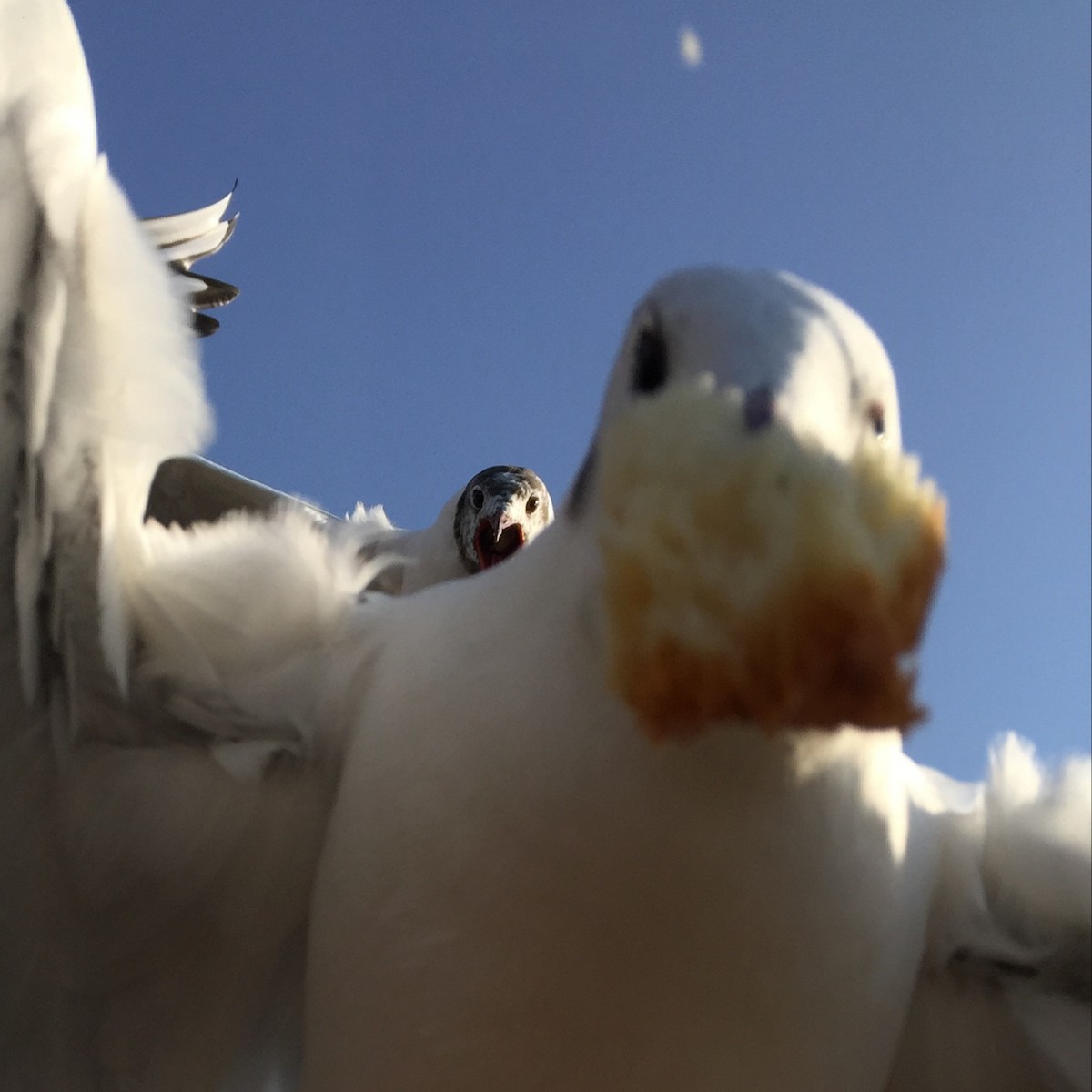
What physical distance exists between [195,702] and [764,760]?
79 cm

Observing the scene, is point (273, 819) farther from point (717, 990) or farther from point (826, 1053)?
point (826, 1053)

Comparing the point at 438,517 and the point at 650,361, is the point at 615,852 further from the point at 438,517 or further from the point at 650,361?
the point at 438,517

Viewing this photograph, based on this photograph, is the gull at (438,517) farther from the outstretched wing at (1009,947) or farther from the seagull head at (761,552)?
the seagull head at (761,552)

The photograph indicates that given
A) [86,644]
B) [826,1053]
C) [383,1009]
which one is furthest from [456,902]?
[86,644]

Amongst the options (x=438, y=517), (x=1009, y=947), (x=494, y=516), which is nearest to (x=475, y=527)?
(x=494, y=516)

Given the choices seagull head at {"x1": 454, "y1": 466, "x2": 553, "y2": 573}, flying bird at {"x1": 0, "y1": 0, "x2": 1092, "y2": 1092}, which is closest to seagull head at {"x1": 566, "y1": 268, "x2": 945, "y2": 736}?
flying bird at {"x1": 0, "y1": 0, "x2": 1092, "y2": 1092}

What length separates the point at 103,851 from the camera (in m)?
1.63

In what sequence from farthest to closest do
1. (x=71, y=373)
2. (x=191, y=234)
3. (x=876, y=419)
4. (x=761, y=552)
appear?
(x=191, y=234), (x=71, y=373), (x=876, y=419), (x=761, y=552)

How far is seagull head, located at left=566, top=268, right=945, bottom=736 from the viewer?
3.05 ft

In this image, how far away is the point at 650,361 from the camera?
125cm

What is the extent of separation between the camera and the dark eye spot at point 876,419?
1229 mm

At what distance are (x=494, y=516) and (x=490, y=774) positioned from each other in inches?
144

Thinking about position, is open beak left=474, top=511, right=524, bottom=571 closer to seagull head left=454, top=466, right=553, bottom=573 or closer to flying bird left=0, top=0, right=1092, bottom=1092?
seagull head left=454, top=466, right=553, bottom=573

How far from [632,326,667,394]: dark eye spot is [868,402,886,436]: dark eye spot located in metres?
0.22
